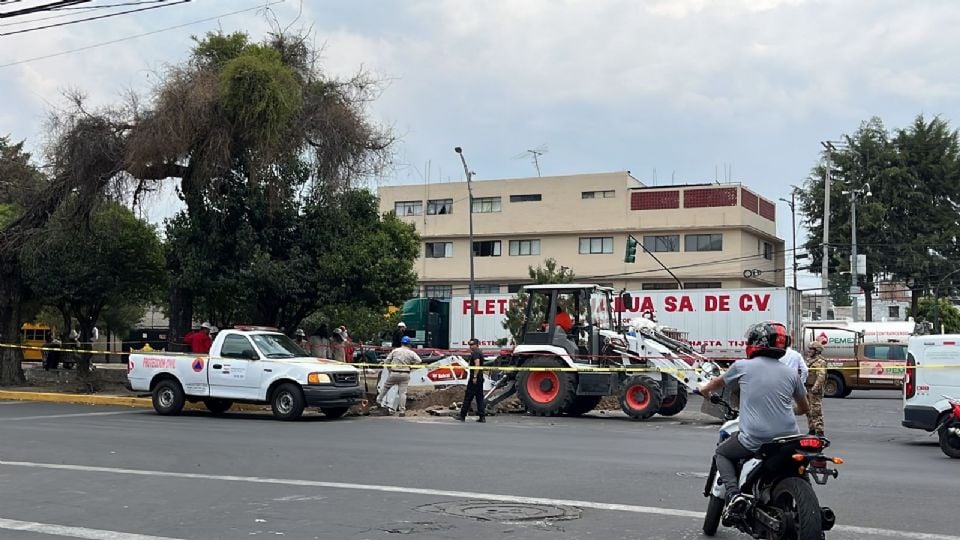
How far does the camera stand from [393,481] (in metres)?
11.0

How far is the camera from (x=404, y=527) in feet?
27.7

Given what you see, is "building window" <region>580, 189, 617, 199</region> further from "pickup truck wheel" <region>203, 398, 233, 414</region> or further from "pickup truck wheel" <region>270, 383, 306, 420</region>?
"pickup truck wheel" <region>270, 383, 306, 420</region>

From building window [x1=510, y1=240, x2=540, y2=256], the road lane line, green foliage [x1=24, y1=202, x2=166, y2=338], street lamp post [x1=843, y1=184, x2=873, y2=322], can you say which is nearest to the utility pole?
street lamp post [x1=843, y1=184, x2=873, y2=322]

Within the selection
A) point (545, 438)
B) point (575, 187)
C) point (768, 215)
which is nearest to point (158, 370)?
point (545, 438)

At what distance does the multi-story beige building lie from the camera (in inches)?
2467

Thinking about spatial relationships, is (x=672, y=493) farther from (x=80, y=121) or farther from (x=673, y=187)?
(x=673, y=187)

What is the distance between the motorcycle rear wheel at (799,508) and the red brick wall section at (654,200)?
57.5m

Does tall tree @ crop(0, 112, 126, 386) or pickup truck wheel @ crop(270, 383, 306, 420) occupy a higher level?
tall tree @ crop(0, 112, 126, 386)

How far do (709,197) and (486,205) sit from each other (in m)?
14.7

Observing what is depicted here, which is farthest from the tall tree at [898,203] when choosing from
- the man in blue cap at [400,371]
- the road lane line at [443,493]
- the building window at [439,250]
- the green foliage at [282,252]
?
the road lane line at [443,493]

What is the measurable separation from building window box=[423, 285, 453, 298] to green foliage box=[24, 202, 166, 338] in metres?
40.6

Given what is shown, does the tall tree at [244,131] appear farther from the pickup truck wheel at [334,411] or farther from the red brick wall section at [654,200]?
the red brick wall section at [654,200]

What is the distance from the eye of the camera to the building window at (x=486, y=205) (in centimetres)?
6788

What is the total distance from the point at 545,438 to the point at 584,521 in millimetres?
7433
